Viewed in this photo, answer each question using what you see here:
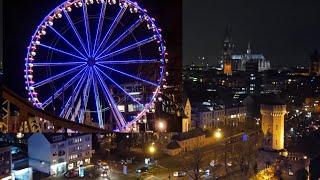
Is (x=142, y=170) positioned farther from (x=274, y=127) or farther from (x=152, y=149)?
(x=274, y=127)

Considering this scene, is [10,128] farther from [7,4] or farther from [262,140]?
[262,140]

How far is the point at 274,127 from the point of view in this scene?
10.4 m

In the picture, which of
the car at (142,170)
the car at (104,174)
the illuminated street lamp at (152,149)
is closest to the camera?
the car at (104,174)

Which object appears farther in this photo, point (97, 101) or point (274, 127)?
point (274, 127)

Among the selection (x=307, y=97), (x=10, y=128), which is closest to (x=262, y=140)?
(x=10, y=128)

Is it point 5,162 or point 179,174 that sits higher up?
point 5,162

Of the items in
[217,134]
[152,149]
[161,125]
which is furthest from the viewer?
[217,134]

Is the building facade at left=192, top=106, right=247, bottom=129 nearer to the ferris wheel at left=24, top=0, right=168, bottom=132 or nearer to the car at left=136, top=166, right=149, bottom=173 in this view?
the car at left=136, top=166, right=149, bottom=173

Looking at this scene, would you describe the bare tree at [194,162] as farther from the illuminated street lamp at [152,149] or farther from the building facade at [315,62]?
the building facade at [315,62]

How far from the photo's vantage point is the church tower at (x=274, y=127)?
33.7 feet

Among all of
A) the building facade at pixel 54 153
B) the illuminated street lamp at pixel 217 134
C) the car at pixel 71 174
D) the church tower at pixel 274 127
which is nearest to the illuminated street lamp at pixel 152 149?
the building facade at pixel 54 153

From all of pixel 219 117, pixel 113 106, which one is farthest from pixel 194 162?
pixel 219 117

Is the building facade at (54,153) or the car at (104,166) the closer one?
the car at (104,166)

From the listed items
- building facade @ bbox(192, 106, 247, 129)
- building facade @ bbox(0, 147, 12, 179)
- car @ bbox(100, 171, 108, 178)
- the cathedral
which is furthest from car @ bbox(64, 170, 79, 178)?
the cathedral
